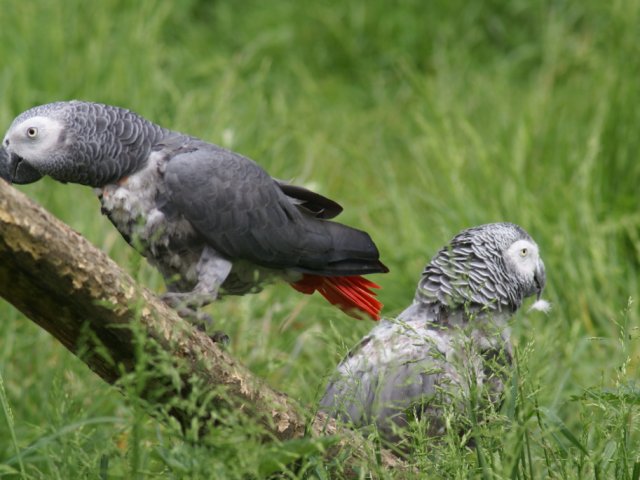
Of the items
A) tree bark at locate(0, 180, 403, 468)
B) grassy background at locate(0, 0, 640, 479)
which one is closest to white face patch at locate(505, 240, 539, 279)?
grassy background at locate(0, 0, 640, 479)

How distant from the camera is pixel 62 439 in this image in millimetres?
1912

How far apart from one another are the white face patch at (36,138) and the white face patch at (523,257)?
1162mm

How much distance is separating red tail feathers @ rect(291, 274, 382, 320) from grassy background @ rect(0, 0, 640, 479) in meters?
0.16

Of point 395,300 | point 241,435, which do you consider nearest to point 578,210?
point 395,300

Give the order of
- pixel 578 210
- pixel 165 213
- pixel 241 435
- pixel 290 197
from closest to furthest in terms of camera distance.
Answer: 1. pixel 241 435
2. pixel 165 213
3. pixel 290 197
4. pixel 578 210

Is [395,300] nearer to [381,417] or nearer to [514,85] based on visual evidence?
[381,417]

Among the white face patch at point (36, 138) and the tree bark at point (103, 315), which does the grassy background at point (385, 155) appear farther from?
the white face patch at point (36, 138)

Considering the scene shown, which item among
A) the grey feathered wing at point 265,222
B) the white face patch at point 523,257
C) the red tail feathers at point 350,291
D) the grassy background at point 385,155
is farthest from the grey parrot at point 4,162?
the white face patch at point 523,257

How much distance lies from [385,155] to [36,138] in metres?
2.98

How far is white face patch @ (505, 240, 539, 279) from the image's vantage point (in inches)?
98.9

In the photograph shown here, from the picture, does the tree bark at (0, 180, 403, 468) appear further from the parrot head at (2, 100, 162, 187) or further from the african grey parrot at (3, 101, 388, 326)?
the parrot head at (2, 100, 162, 187)

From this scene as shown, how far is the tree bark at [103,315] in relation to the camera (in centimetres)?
169

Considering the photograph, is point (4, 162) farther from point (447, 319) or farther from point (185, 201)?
point (447, 319)

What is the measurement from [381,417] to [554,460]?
1.73 ft
